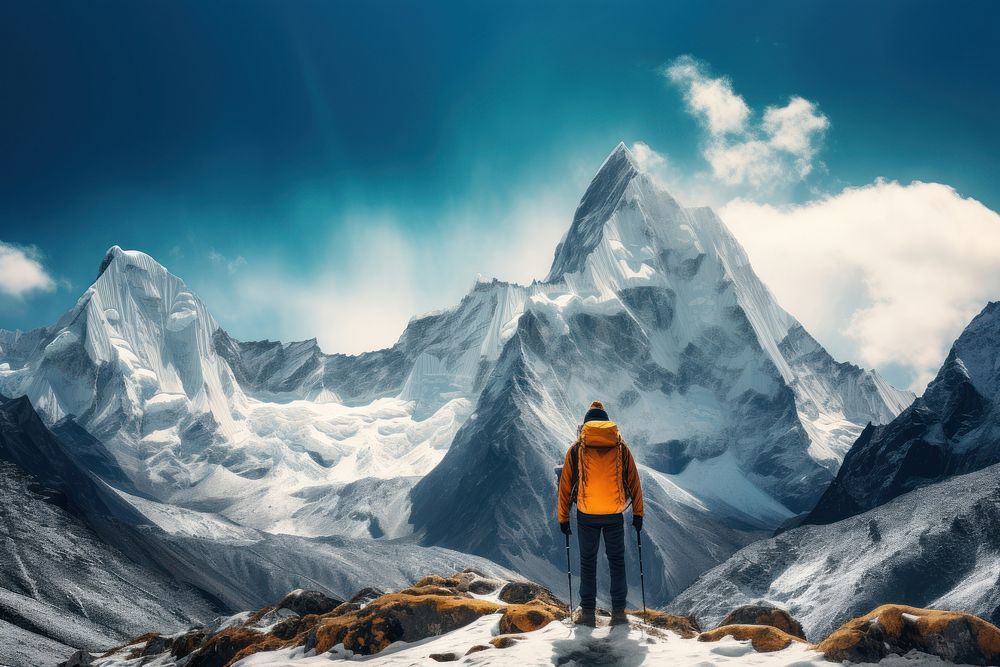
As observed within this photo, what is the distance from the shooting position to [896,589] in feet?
378

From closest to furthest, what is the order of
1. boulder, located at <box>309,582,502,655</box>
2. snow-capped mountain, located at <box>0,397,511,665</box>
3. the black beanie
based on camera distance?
the black beanie → boulder, located at <box>309,582,502,655</box> → snow-capped mountain, located at <box>0,397,511,665</box>

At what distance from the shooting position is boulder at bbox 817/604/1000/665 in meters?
14.4

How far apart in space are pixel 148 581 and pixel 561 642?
467 ft

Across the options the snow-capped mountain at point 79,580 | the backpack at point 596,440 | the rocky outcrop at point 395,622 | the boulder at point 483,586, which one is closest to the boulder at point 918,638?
the backpack at point 596,440

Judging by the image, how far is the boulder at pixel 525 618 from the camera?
19.4 m

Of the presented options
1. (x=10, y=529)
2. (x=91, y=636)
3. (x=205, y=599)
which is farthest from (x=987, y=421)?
(x=10, y=529)

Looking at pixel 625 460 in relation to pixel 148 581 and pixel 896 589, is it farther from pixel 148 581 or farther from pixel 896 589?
pixel 148 581

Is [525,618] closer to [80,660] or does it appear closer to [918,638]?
[918,638]

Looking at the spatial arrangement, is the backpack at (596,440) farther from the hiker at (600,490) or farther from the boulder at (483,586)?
the boulder at (483,586)

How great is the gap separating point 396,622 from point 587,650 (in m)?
6.18

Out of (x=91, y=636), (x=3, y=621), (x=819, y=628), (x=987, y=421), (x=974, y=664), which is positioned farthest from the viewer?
(x=987, y=421)

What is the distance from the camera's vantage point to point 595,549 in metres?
18.9

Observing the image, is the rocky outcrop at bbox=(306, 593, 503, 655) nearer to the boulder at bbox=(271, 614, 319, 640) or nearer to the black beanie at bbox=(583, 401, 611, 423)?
the boulder at bbox=(271, 614, 319, 640)

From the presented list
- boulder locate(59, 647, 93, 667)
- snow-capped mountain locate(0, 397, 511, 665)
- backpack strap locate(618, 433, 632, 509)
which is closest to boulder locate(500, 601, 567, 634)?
backpack strap locate(618, 433, 632, 509)
